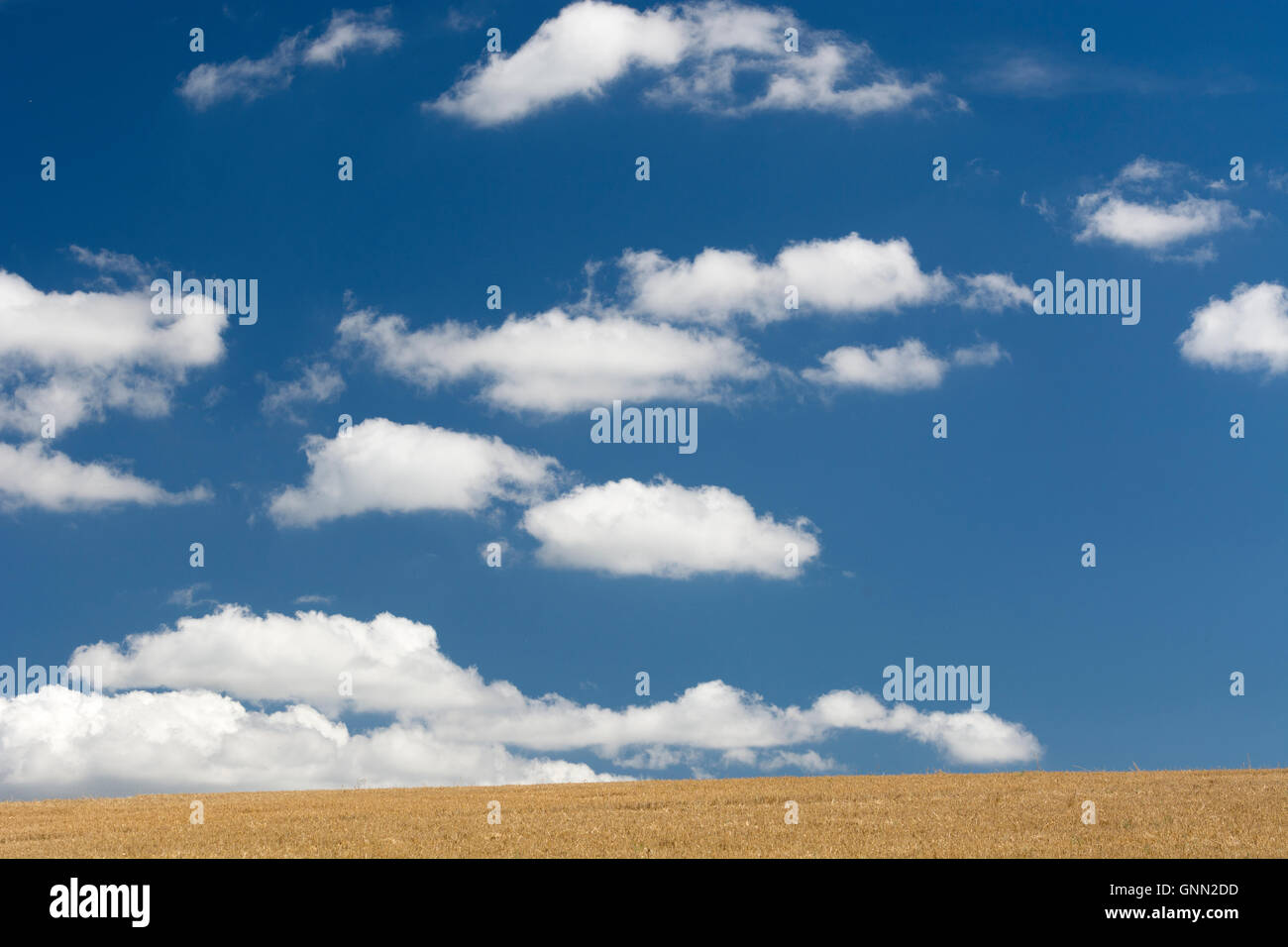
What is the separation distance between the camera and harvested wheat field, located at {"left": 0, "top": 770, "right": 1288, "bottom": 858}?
94.0ft

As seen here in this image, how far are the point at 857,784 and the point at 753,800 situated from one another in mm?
6062

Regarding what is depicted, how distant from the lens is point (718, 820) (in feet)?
115

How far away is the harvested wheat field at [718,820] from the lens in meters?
28.7
